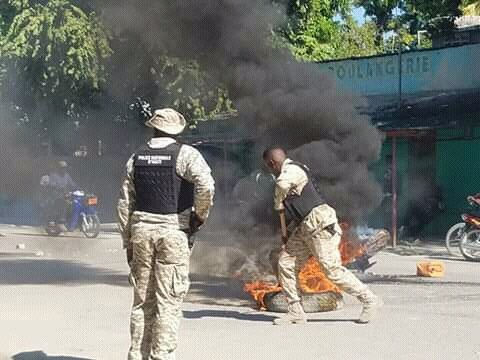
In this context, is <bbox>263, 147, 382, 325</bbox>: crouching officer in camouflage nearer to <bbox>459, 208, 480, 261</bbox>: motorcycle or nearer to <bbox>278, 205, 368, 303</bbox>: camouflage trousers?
<bbox>278, 205, 368, 303</bbox>: camouflage trousers

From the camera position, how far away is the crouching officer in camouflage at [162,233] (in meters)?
6.59

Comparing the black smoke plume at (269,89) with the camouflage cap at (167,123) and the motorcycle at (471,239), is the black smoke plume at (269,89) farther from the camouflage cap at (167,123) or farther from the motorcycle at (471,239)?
the motorcycle at (471,239)

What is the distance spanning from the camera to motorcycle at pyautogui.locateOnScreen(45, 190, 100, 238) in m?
21.0

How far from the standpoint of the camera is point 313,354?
7.64 meters

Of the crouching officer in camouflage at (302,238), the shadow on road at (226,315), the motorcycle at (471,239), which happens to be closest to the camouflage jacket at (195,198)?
the crouching officer in camouflage at (302,238)

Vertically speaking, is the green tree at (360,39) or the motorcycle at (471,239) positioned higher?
the green tree at (360,39)

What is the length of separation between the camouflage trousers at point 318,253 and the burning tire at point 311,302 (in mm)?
556

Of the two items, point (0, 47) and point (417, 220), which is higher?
point (0, 47)

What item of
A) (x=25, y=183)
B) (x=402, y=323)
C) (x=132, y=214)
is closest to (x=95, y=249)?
(x=25, y=183)

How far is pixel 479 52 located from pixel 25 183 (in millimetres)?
9538

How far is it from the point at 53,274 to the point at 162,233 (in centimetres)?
727

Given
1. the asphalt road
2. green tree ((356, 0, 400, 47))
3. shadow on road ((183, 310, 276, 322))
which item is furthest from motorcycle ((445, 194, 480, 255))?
green tree ((356, 0, 400, 47))

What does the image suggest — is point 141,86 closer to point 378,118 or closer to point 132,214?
point 378,118

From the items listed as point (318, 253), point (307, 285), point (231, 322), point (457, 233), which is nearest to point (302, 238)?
point (318, 253)
